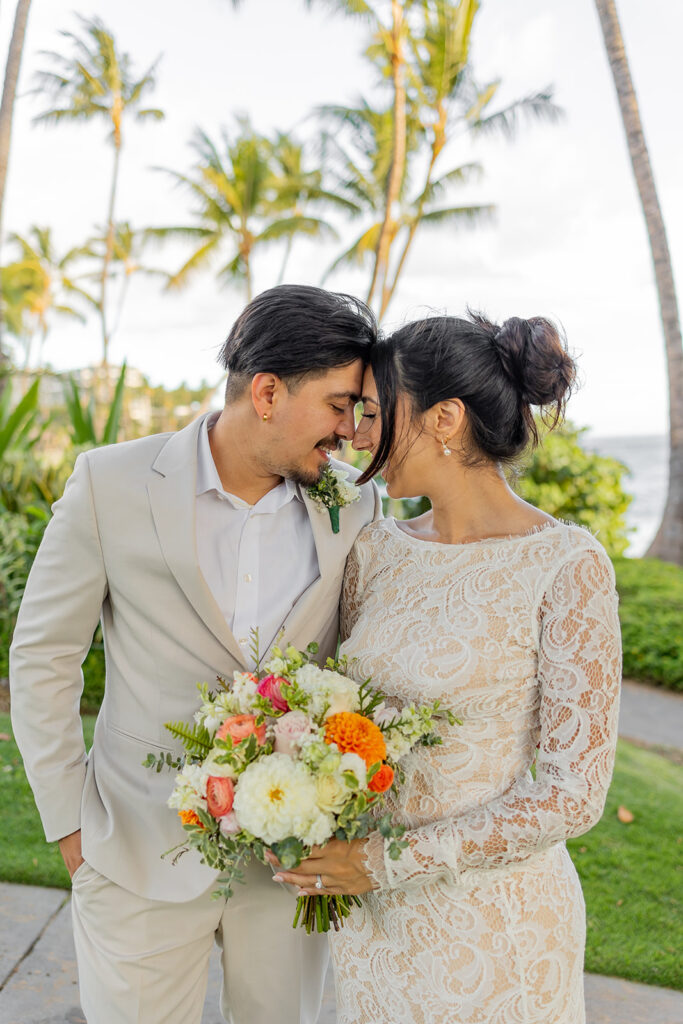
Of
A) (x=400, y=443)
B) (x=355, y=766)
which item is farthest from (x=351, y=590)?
(x=355, y=766)

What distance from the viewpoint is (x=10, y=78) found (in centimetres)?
988

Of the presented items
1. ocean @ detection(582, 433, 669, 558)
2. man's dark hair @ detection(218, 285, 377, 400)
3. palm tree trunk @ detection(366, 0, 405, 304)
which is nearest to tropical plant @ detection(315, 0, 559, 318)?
palm tree trunk @ detection(366, 0, 405, 304)

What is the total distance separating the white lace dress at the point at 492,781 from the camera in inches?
72.4

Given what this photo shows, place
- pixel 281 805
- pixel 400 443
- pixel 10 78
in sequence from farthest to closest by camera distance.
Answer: pixel 10 78, pixel 400 443, pixel 281 805

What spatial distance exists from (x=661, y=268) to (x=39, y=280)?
42.9 meters

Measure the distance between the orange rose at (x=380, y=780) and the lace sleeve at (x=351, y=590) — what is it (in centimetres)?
67

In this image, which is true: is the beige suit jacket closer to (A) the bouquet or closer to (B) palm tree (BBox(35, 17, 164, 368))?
(A) the bouquet

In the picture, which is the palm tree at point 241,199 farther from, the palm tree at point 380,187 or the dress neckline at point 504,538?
the dress neckline at point 504,538

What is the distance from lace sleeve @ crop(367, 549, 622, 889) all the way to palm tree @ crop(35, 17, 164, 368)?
29395 mm

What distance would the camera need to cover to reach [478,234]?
909 inches

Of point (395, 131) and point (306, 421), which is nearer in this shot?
point (306, 421)

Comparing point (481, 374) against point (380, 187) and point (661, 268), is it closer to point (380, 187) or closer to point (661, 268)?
point (661, 268)

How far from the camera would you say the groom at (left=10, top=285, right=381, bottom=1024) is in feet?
6.97

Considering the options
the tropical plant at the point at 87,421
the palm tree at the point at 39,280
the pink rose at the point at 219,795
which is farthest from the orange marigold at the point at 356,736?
the palm tree at the point at 39,280
